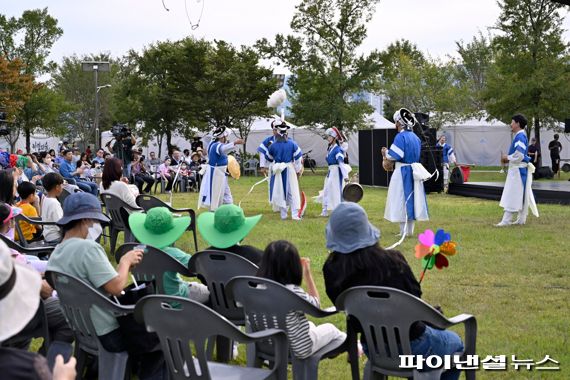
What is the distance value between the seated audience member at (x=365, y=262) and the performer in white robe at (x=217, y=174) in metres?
10.1

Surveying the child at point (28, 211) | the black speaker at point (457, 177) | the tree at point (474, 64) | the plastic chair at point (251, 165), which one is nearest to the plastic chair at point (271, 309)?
the child at point (28, 211)

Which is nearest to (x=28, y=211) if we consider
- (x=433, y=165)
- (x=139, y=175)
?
(x=139, y=175)

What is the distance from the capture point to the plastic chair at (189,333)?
11.3ft

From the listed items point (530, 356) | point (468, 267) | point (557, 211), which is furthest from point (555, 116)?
point (530, 356)

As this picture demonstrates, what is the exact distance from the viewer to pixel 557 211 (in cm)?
1512

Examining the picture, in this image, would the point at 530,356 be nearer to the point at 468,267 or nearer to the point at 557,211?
the point at 468,267

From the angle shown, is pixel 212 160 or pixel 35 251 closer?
pixel 35 251

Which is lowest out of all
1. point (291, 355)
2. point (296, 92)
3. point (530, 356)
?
point (530, 356)

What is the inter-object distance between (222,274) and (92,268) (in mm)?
981

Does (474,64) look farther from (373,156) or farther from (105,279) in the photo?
(105,279)

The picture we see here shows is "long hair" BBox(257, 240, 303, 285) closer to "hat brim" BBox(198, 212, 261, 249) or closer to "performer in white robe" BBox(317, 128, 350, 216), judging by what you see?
"hat brim" BBox(198, 212, 261, 249)

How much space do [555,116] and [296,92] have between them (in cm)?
1119

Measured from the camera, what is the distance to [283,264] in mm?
4176

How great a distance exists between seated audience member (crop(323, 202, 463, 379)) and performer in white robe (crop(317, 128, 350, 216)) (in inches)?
438
